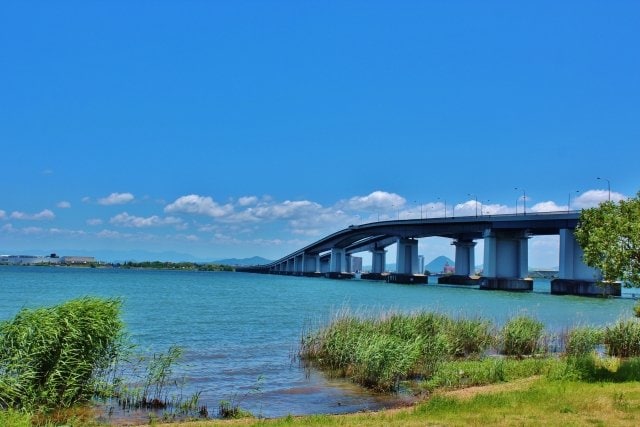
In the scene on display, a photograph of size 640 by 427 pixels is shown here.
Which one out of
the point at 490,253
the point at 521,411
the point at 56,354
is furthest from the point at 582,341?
the point at 490,253

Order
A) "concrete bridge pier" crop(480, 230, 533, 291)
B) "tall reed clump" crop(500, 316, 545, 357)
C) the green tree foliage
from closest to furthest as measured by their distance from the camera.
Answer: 1. the green tree foliage
2. "tall reed clump" crop(500, 316, 545, 357)
3. "concrete bridge pier" crop(480, 230, 533, 291)

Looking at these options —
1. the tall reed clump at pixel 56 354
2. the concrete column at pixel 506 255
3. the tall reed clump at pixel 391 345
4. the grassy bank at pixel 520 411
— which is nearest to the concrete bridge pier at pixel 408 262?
the concrete column at pixel 506 255

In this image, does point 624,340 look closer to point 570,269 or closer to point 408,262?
point 570,269

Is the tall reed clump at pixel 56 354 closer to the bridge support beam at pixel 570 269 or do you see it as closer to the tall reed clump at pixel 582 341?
the tall reed clump at pixel 582 341

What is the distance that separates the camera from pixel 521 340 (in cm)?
2650

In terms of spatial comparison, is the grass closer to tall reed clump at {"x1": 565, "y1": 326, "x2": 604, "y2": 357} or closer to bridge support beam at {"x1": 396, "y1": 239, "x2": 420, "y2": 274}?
tall reed clump at {"x1": 565, "y1": 326, "x2": 604, "y2": 357}

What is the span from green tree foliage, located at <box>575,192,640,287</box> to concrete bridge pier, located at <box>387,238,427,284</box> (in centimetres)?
14646

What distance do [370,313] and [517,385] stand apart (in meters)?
12.5

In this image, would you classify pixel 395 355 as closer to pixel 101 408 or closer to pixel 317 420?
pixel 317 420

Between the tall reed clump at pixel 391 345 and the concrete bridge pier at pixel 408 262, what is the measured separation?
13697cm

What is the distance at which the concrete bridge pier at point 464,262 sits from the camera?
159 metres

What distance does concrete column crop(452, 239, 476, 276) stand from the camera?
522 feet

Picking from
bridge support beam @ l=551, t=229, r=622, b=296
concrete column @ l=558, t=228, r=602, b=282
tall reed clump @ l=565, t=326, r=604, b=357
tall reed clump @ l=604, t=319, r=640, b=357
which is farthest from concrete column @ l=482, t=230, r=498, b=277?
tall reed clump @ l=565, t=326, r=604, b=357

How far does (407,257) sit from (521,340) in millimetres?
139481
